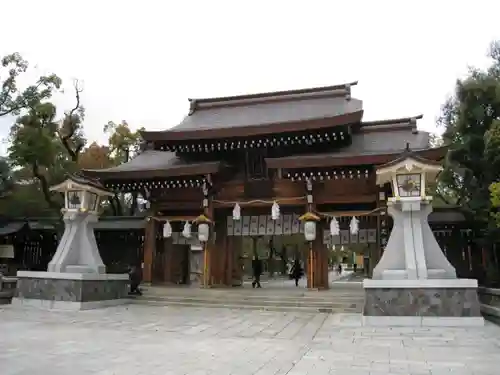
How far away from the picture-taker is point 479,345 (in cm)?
799

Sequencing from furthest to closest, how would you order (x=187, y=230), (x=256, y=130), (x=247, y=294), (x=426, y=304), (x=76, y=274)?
1. (x=187, y=230)
2. (x=256, y=130)
3. (x=247, y=294)
4. (x=76, y=274)
5. (x=426, y=304)

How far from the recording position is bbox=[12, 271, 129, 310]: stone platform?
13.6 m

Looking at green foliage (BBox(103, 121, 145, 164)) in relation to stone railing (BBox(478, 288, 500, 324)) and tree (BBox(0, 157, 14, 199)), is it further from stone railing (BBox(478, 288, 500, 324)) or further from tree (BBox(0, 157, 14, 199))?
stone railing (BBox(478, 288, 500, 324))

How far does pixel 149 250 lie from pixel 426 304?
11234 mm

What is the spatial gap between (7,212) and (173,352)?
67.3 feet

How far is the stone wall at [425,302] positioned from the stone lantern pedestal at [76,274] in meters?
8.60

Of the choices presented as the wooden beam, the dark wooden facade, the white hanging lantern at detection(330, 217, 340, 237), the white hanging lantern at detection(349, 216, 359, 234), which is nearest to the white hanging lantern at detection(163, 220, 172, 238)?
the dark wooden facade

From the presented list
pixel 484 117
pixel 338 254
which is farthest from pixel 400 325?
pixel 338 254

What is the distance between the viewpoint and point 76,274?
1368 centimetres

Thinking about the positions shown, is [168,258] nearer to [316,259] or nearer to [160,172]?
[160,172]

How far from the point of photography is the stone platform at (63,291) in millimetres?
13562

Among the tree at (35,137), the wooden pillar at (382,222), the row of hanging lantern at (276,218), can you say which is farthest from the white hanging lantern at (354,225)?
the tree at (35,137)

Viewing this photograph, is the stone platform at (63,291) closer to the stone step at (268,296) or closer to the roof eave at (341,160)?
the stone step at (268,296)

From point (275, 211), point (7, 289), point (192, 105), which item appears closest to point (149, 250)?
point (7, 289)
